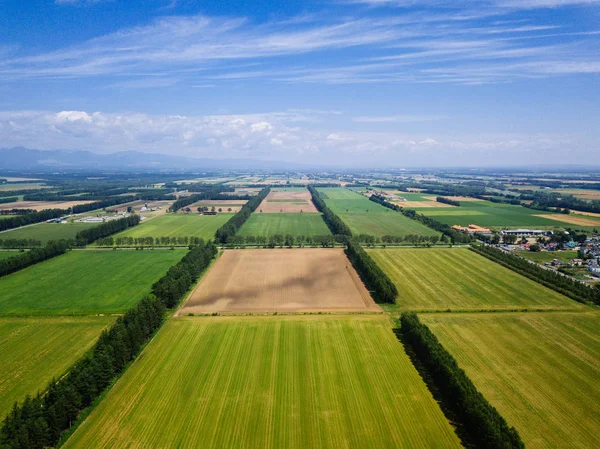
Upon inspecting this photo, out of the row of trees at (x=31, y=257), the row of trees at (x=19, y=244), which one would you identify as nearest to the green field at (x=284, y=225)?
the row of trees at (x=31, y=257)

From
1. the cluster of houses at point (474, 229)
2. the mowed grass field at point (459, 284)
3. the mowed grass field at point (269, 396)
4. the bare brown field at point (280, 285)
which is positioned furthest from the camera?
the cluster of houses at point (474, 229)

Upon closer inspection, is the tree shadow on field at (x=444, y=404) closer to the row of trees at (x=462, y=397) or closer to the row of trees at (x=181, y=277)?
the row of trees at (x=462, y=397)

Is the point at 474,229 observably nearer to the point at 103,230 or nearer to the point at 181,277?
the point at 181,277

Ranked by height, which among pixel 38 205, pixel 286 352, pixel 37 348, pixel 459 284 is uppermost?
pixel 38 205

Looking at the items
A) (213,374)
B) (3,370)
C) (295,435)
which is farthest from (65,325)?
(295,435)

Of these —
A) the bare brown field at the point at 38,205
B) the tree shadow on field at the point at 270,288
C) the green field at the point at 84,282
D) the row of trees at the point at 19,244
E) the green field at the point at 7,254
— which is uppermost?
the bare brown field at the point at 38,205

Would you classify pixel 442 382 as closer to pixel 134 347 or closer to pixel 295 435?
pixel 295 435

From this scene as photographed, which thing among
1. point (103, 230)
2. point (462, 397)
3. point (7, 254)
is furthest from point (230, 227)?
point (462, 397)
